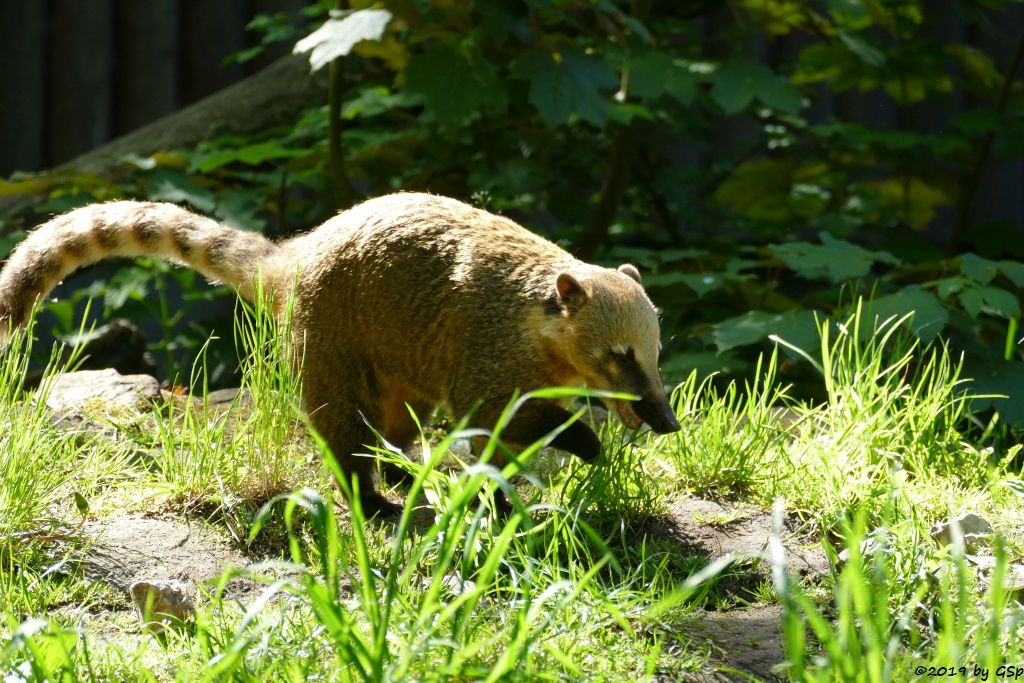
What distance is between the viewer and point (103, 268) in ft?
24.2

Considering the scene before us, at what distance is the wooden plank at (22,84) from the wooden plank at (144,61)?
595mm

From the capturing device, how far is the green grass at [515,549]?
2.25 meters

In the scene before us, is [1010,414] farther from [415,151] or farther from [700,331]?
[415,151]

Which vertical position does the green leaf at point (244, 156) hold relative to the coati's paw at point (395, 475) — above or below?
above

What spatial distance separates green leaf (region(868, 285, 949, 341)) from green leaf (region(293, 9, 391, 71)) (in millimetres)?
2488

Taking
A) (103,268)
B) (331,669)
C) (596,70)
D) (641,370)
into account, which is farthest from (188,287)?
(331,669)

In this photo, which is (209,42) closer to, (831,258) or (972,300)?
(831,258)

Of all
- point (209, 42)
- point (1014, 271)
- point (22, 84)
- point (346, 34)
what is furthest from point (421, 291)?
point (22, 84)

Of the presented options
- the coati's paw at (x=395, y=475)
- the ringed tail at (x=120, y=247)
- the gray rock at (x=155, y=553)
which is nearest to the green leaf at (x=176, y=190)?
the ringed tail at (x=120, y=247)

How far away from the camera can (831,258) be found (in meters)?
5.01

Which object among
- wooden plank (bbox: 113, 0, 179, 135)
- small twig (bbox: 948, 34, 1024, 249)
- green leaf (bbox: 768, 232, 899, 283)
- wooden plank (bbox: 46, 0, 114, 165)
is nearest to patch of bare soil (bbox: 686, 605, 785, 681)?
green leaf (bbox: 768, 232, 899, 283)

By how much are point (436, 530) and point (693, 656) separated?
35.5 inches

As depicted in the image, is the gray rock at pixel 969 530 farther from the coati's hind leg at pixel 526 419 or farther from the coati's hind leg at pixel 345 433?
the coati's hind leg at pixel 345 433

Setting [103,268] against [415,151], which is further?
[103,268]
